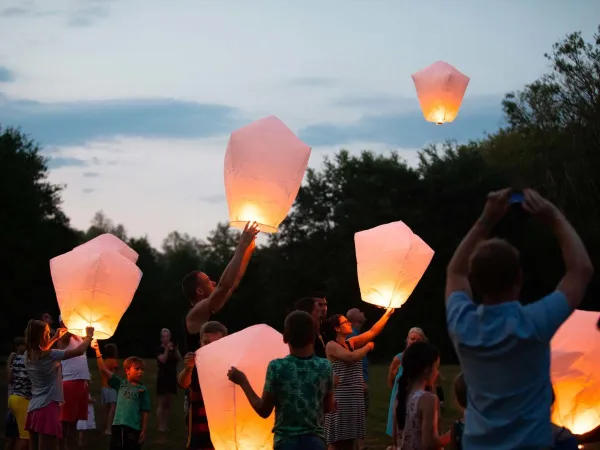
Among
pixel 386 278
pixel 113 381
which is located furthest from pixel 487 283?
pixel 113 381

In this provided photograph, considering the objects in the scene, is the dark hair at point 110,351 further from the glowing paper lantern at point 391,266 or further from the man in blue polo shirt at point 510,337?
the man in blue polo shirt at point 510,337

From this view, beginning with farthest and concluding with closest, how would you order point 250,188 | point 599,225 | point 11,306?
point 11,306 → point 599,225 → point 250,188

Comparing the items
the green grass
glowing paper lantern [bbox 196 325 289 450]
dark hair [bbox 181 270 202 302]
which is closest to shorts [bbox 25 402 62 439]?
dark hair [bbox 181 270 202 302]

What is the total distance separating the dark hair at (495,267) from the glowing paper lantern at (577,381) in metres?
2.12

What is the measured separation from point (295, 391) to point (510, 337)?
2.02 meters

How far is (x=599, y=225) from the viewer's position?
122ft

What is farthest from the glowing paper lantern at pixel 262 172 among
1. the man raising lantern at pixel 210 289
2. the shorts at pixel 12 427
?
the shorts at pixel 12 427

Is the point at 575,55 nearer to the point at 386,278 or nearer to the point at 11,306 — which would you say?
the point at 11,306

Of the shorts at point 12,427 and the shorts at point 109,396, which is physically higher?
the shorts at point 109,396

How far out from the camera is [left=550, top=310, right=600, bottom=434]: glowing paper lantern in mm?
5680

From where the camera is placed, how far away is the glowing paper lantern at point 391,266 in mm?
8938

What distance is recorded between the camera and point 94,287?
801 centimetres

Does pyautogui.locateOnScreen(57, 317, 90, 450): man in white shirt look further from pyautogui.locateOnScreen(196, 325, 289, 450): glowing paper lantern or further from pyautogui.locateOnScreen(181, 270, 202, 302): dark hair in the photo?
pyautogui.locateOnScreen(196, 325, 289, 450): glowing paper lantern

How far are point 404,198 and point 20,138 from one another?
72.1 feet
